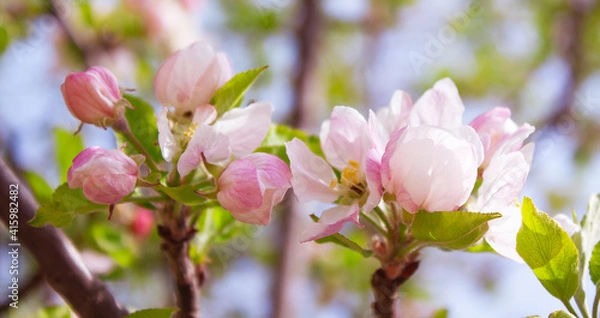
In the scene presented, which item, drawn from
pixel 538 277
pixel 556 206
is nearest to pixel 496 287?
pixel 556 206

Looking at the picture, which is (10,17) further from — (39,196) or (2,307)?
(2,307)

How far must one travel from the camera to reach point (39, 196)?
1.20m

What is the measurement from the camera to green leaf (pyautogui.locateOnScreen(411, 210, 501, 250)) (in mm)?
641

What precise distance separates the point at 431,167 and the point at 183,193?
26 centimetres

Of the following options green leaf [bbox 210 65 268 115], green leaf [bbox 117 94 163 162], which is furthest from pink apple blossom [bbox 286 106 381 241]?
green leaf [bbox 117 94 163 162]

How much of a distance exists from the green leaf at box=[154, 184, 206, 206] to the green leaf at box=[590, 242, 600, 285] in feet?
1.47

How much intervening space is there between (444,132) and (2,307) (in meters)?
0.87

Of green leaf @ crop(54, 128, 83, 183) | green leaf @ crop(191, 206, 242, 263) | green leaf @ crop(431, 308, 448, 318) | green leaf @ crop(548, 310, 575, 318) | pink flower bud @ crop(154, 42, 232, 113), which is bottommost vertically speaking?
green leaf @ crop(431, 308, 448, 318)

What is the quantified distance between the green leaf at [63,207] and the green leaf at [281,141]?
225 millimetres

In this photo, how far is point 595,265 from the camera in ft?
2.44

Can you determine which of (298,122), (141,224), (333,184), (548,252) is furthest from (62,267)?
(298,122)

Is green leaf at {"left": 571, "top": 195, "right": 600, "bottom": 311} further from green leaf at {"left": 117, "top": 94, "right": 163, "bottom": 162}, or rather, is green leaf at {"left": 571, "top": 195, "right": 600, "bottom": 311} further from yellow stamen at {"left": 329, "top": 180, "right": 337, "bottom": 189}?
green leaf at {"left": 117, "top": 94, "right": 163, "bottom": 162}

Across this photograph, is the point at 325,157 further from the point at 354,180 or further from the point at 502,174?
Answer: the point at 502,174

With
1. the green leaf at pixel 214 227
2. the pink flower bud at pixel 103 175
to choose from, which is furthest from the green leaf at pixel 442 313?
the pink flower bud at pixel 103 175
